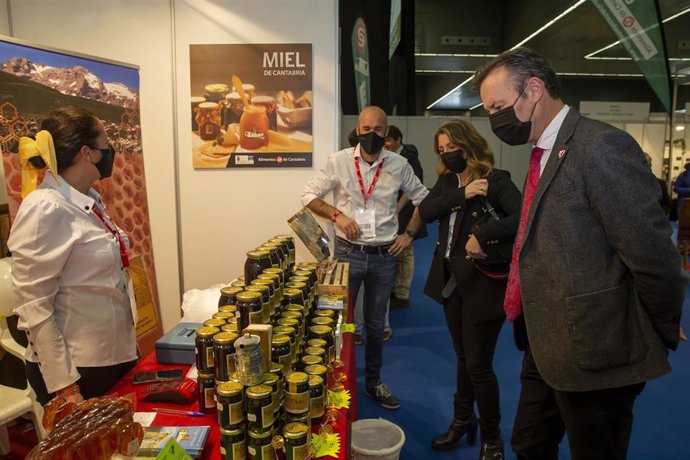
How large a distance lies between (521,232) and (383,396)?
181 cm

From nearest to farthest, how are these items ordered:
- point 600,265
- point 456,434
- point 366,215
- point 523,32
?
1. point 600,265
2. point 456,434
3. point 366,215
4. point 523,32

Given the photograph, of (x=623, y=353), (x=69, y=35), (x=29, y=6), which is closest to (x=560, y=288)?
(x=623, y=353)

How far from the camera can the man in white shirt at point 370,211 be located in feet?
9.25

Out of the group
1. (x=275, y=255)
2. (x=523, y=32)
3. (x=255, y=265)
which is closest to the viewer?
(x=255, y=265)

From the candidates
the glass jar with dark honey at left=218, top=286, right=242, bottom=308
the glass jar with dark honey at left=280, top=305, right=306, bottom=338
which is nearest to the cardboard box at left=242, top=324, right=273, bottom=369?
the glass jar with dark honey at left=280, top=305, right=306, bottom=338

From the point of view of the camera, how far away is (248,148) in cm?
332

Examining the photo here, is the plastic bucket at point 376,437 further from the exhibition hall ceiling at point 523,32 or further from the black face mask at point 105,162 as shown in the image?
the exhibition hall ceiling at point 523,32

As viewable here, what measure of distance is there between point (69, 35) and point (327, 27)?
175 cm

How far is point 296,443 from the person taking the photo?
1090mm

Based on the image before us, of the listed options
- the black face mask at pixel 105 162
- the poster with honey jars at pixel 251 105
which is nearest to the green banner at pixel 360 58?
the poster with honey jars at pixel 251 105

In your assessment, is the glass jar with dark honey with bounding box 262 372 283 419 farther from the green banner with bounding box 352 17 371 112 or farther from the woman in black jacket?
the green banner with bounding box 352 17 371 112

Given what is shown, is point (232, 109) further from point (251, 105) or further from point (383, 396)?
point (383, 396)

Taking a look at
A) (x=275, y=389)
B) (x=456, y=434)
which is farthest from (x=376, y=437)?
(x=275, y=389)

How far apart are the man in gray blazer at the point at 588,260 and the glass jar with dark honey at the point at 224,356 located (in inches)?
35.2
